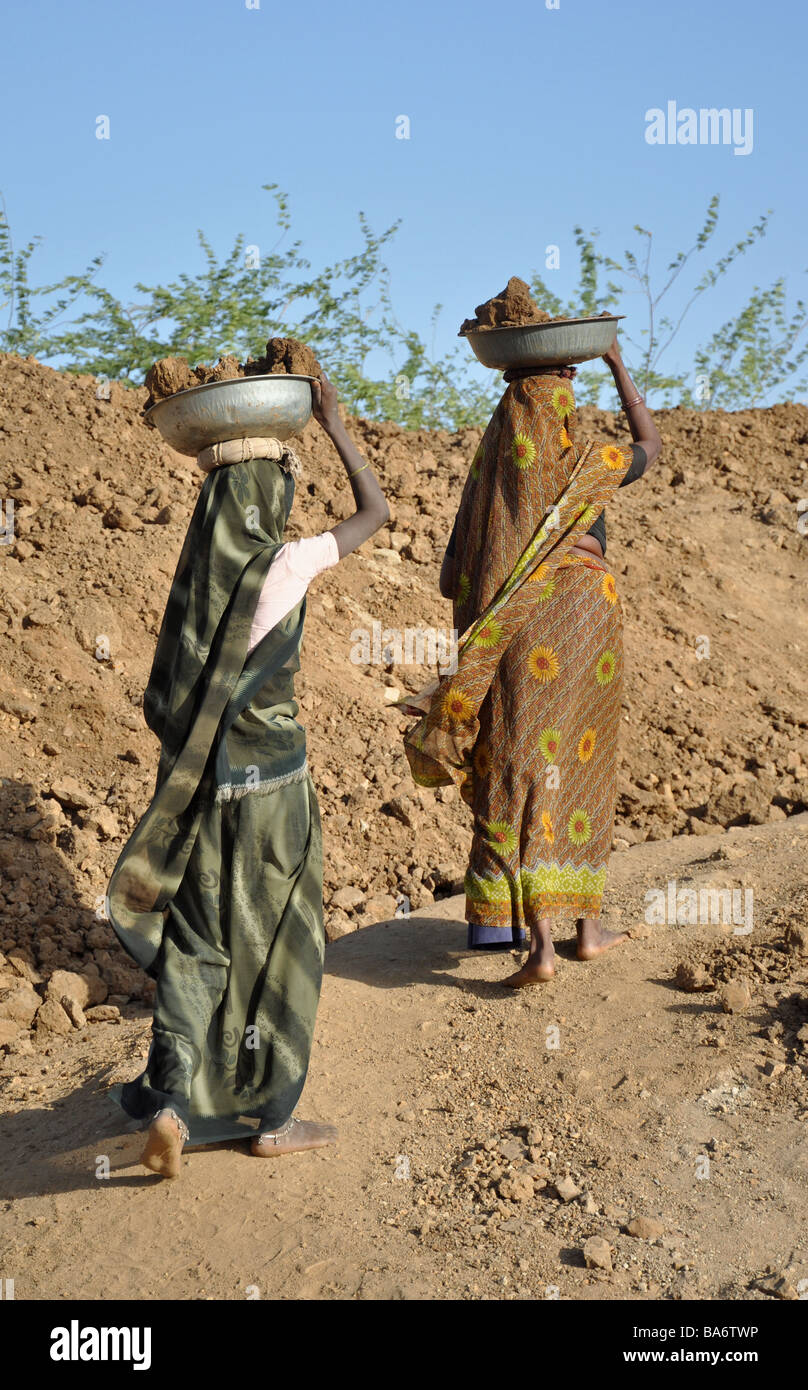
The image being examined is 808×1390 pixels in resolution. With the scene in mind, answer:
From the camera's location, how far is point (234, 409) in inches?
138

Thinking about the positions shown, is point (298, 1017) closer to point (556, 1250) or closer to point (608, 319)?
point (556, 1250)

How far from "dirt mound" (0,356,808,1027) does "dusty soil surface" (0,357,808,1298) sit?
0.02 m

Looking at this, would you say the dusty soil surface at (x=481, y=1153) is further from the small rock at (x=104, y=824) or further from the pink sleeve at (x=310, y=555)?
the pink sleeve at (x=310, y=555)

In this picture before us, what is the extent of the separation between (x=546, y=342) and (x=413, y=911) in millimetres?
2505

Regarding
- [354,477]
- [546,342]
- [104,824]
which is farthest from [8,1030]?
[546,342]

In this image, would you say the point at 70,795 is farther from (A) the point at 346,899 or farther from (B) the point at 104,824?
(A) the point at 346,899

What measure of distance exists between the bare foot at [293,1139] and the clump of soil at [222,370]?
6.42 ft

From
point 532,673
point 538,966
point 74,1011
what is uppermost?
point 532,673

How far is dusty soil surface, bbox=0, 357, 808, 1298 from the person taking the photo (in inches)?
134

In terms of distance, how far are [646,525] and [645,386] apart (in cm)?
281

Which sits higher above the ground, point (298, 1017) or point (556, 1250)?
point (298, 1017)

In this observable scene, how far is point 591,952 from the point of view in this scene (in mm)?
4762

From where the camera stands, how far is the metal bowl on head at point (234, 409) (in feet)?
11.5

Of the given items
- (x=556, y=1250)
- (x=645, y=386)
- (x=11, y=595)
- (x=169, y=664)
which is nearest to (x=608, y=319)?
(x=169, y=664)
